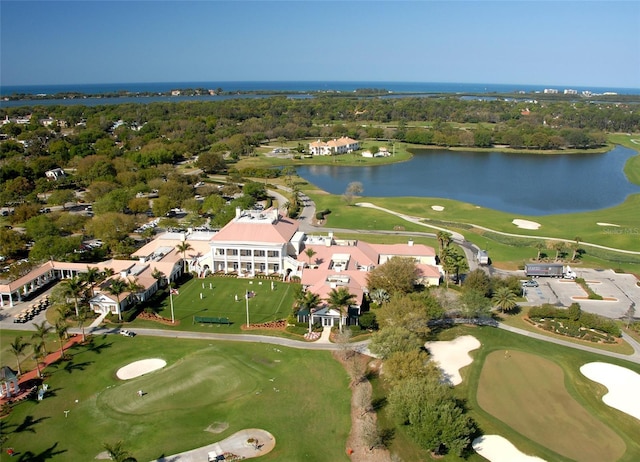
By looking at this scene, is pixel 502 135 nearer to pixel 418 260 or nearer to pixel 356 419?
pixel 418 260

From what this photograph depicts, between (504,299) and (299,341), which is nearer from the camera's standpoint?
(299,341)

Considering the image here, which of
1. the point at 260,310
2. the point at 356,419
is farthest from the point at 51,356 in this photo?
the point at 356,419

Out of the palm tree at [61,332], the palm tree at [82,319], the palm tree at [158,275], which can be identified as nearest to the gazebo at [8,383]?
the palm tree at [61,332]

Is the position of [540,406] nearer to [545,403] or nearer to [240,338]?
[545,403]

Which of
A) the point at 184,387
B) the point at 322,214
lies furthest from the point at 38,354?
the point at 322,214

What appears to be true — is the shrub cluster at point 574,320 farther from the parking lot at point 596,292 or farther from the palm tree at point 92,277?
the palm tree at point 92,277

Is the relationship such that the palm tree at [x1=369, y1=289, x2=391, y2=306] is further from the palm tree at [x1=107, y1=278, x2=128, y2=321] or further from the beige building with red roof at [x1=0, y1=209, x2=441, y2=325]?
the palm tree at [x1=107, y1=278, x2=128, y2=321]
